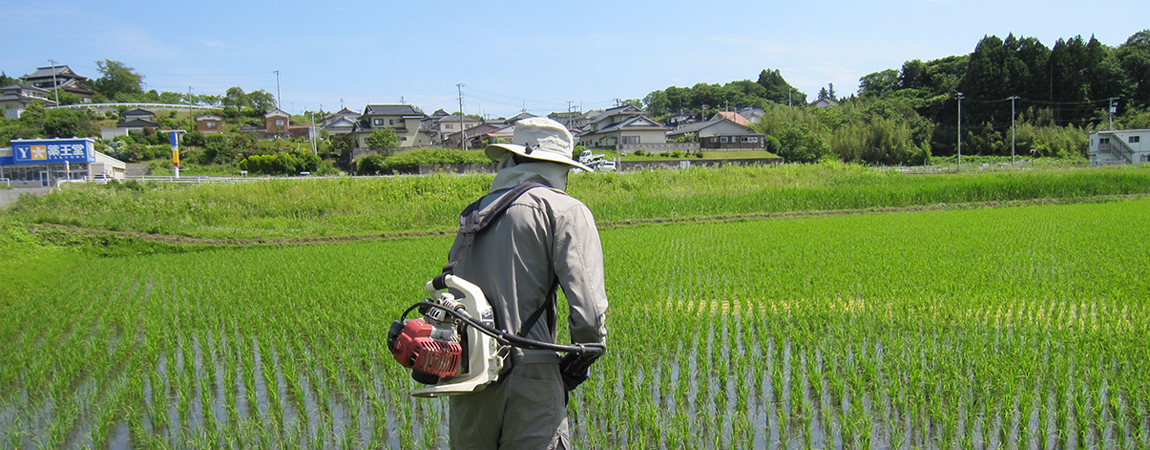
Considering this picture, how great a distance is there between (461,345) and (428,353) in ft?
0.30

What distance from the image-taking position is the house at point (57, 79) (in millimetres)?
57281

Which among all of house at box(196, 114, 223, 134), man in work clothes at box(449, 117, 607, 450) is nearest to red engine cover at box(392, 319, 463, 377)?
man in work clothes at box(449, 117, 607, 450)

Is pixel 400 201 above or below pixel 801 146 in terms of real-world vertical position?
below

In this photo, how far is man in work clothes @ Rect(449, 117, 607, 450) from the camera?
186 centimetres

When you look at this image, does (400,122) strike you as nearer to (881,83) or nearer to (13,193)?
(13,193)

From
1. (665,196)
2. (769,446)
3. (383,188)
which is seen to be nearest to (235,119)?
(383,188)

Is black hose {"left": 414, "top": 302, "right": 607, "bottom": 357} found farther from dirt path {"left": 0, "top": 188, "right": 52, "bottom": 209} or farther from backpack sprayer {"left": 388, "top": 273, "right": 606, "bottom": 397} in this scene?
dirt path {"left": 0, "top": 188, "right": 52, "bottom": 209}

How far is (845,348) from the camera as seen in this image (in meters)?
4.51

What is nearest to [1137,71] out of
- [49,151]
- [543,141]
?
[543,141]

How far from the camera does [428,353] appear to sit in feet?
6.11

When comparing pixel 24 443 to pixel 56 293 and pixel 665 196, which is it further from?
pixel 665 196

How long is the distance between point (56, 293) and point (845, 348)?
8513mm

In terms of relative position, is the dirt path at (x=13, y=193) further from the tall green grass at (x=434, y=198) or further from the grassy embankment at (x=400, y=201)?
the tall green grass at (x=434, y=198)

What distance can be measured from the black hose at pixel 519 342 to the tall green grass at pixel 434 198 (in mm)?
13084
